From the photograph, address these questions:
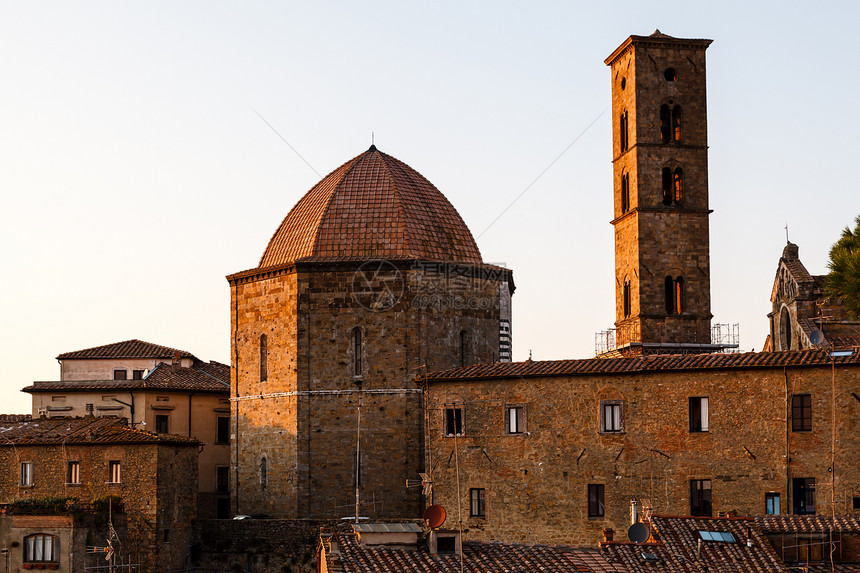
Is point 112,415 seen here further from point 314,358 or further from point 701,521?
point 701,521

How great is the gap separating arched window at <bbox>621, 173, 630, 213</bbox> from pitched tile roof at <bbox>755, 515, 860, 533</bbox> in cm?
1774

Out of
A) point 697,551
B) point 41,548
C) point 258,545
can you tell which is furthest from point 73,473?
point 697,551

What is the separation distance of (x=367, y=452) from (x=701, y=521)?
1276 centimetres

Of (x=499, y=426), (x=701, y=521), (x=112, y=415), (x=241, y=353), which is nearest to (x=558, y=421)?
(x=499, y=426)

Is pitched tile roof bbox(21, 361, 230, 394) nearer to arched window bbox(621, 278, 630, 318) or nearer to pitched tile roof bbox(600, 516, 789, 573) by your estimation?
arched window bbox(621, 278, 630, 318)

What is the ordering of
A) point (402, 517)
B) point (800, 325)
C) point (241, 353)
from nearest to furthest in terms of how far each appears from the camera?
point (402, 517) → point (241, 353) → point (800, 325)

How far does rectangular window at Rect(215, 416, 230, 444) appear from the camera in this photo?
45781 millimetres

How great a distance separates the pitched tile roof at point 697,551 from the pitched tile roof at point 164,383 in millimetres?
22085

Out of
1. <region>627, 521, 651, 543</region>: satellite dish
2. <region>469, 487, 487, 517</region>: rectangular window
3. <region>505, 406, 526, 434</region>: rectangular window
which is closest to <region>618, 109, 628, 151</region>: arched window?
<region>505, 406, 526, 434</region>: rectangular window

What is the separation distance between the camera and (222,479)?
4516 centimetres

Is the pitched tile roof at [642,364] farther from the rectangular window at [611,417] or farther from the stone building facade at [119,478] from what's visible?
the stone building facade at [119,478]

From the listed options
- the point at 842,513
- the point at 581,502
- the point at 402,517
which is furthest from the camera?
the point at 402,517

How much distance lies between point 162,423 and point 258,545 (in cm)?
906

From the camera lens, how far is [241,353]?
41.0 m
